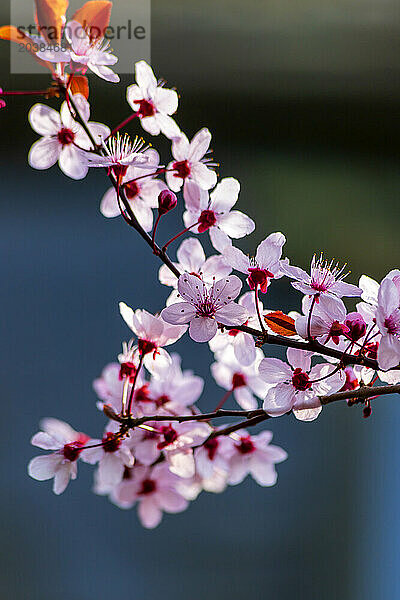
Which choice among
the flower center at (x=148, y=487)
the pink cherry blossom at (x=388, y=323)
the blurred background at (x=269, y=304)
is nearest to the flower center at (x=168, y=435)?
the flower center at (x=148, y=487)

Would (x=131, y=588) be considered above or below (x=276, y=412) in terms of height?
below

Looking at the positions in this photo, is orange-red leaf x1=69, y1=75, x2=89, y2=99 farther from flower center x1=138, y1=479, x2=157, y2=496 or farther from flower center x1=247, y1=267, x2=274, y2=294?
flower center x1=138, y1=479, x2=157, y2=496

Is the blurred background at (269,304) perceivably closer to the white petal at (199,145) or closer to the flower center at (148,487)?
the flower center at (148,487)

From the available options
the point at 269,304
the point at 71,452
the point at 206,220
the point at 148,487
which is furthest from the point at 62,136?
the point at 269,304

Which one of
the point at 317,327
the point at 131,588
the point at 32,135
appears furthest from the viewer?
the point at 32,135

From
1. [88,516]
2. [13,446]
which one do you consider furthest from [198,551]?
[13,446]

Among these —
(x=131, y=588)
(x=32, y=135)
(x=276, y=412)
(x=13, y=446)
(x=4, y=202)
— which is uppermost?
(x=32, y=135)

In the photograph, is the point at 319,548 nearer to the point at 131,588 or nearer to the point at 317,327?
the point at 131,588

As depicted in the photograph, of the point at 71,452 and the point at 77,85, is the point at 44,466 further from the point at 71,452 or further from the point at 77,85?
the point at 77,85
